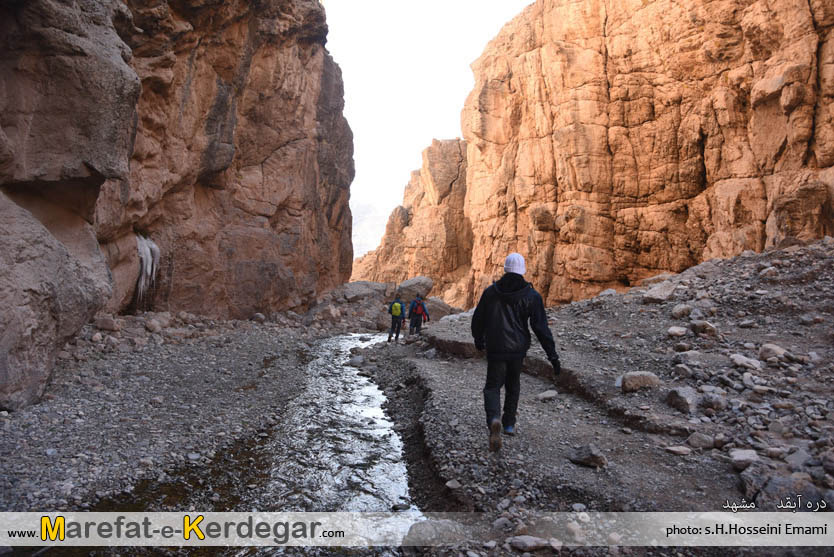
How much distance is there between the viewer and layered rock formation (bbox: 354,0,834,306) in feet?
84.7

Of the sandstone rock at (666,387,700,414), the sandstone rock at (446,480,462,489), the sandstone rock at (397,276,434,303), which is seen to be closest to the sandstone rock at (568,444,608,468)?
the sandstone rock at (446,480,462,489)

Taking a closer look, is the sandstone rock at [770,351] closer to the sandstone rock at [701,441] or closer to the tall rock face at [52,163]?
the sandstone rock at [701,441]

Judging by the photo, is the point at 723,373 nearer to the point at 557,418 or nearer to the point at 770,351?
the point at 770,351

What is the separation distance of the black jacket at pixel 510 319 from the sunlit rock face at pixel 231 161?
12.6 m

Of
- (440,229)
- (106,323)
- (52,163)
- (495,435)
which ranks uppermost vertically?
(440,229)

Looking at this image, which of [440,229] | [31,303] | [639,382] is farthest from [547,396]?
[440,229]

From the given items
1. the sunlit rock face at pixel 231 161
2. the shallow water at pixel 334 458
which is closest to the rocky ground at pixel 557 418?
the shallow water at pixel 334 458

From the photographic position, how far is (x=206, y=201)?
74.0ft

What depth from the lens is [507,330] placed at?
5887 millimetres

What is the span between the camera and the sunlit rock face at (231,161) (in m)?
16.0

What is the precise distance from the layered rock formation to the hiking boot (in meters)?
26.7

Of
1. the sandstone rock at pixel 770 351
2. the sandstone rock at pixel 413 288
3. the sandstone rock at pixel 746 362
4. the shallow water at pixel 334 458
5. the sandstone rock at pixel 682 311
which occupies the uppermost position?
the sandstone rock at pixel 413 288

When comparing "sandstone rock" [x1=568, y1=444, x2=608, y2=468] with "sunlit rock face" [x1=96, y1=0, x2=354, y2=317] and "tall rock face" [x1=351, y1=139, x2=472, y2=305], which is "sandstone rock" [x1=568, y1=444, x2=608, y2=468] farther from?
"tall rock face" [x1=351, y1=139, x2=472, y2=305]

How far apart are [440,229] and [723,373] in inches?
2009
